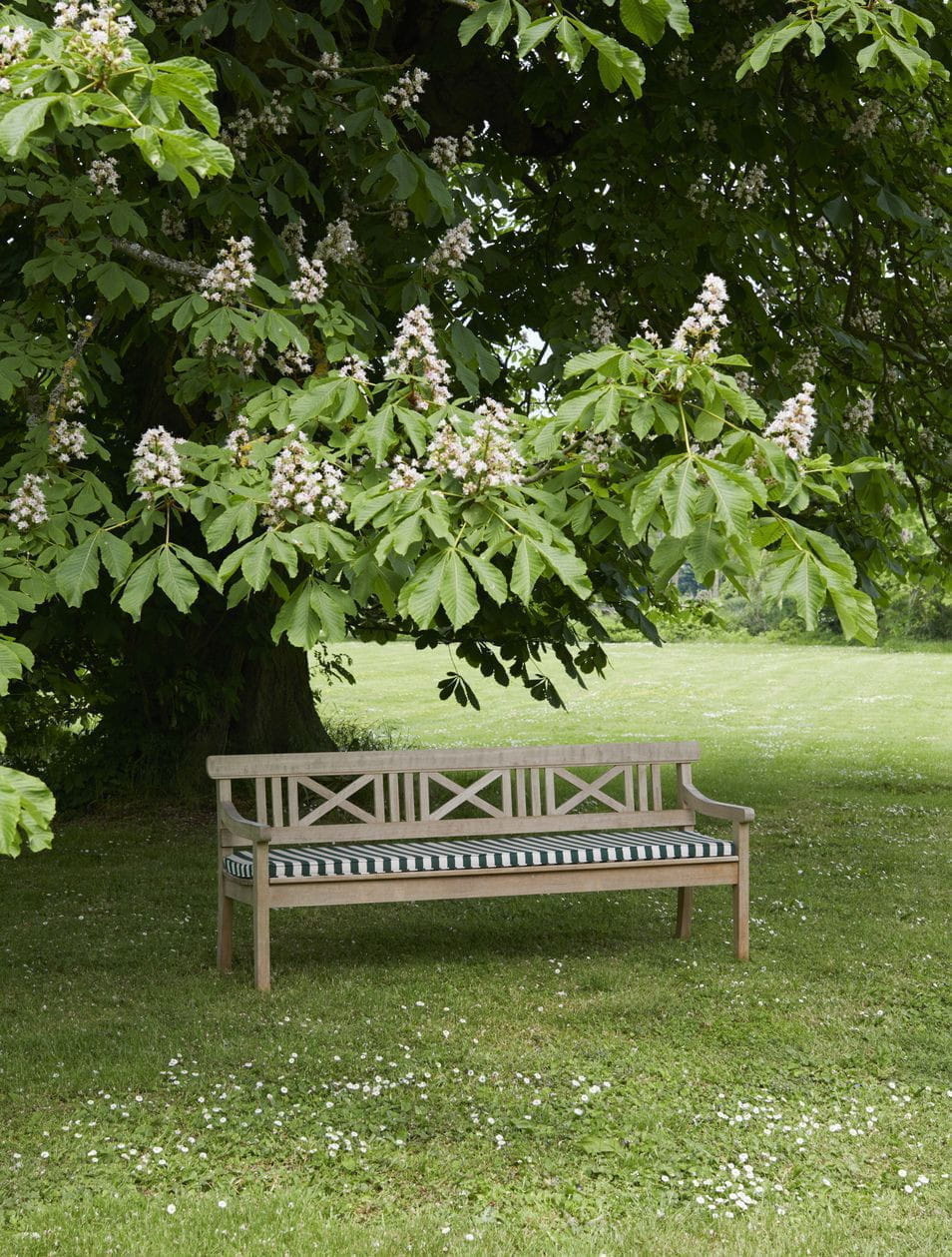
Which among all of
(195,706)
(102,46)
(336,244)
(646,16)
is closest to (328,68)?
(336,244)

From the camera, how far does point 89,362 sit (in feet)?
18.2

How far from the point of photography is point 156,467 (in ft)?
13.8

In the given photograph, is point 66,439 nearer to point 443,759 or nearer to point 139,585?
point 139,585

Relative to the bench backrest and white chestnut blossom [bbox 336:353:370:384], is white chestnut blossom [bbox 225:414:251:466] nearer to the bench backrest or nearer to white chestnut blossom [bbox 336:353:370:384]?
white chestnut blossom [bbox 336:353:370:384]

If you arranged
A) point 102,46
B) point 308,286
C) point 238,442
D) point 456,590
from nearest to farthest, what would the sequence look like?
point 102,46
point 456,590
point 238,442
point 308,286

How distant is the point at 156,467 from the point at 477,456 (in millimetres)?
1121

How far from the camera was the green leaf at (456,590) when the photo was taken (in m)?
3.18

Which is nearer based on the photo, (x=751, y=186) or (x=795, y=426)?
(x=795, y=426)

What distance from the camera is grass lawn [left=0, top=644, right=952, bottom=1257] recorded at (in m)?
3.61

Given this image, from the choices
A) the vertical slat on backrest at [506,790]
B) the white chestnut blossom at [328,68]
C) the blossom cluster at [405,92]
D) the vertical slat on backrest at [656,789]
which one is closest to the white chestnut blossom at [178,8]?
the white chestnut blossom at [328,68]

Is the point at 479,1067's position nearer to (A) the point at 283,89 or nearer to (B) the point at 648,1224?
(B) the point at 648,1224

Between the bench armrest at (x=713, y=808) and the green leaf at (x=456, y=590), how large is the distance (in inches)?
124

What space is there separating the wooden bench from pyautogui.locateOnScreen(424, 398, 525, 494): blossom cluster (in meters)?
2.44

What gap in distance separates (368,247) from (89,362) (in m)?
1.34
